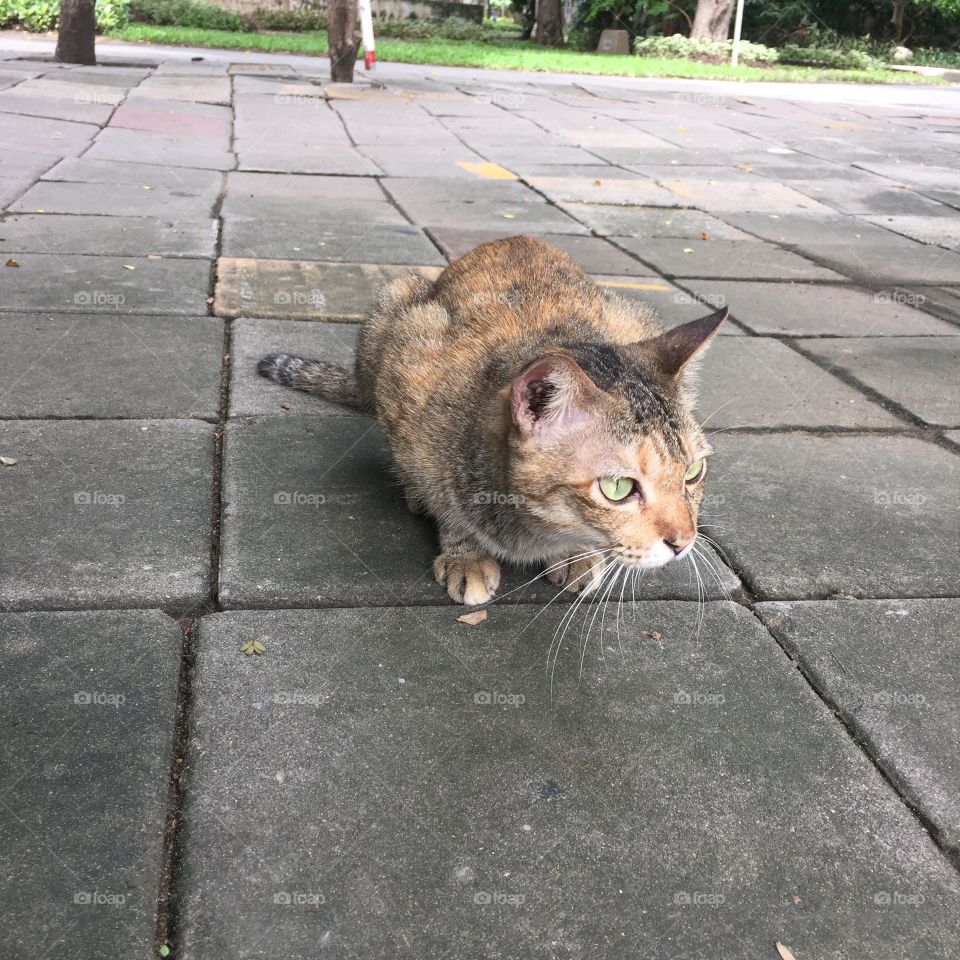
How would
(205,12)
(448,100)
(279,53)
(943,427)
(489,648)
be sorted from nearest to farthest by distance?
(489,648) < (943,427) < (448,100) < (279,53) < (205,12)

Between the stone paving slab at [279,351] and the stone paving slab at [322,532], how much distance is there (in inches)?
6.6

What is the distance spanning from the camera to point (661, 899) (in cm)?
166

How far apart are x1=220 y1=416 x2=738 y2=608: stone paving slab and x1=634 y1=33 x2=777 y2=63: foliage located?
75.5 ft

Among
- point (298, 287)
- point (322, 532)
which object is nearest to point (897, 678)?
point (322, 532)

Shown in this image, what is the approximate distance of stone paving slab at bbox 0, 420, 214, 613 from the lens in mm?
2373

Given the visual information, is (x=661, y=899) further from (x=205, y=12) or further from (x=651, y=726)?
(x=205, y=12)

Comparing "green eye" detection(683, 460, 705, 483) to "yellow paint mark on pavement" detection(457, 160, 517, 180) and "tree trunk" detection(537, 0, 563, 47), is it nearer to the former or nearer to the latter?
"yellow paint mark on pavement" detection(457, 160, 517, 180)

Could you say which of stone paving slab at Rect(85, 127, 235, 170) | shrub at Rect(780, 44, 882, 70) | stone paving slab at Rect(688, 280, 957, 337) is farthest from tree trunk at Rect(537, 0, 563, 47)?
stone paving slab at Rect(688, 280, 957, 337)

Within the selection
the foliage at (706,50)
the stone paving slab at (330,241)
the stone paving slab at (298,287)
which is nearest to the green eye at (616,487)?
the stone paving slab at (298,287)

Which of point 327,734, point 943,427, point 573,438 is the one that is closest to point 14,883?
point 327,734

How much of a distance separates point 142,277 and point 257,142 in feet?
14.6

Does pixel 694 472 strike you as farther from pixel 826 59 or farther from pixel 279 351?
pixel 826 59

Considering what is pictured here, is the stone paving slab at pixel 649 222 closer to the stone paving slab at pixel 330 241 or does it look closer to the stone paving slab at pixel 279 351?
the stone paving slab at pixel 330 241

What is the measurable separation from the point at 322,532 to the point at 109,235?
11.6 feet
